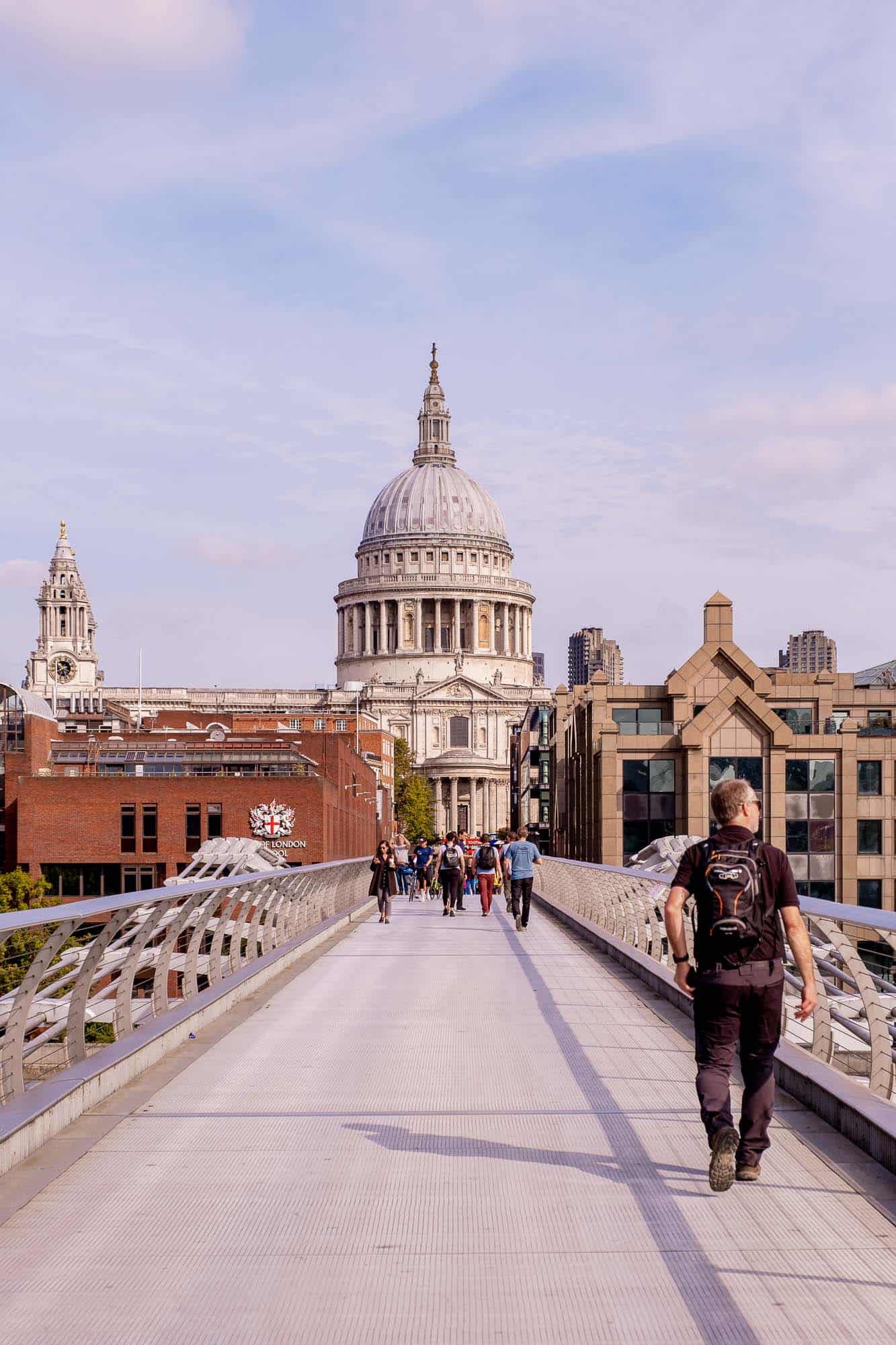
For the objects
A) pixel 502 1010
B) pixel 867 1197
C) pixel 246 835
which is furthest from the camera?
pixel 246 835

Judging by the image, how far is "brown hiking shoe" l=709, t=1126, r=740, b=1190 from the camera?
26.9ft

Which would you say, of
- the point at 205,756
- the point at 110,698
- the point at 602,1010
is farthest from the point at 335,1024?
the point at 110,698

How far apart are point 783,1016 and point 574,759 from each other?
67091 millimetres

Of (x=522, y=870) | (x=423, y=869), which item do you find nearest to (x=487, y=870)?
(x=522, y=870)

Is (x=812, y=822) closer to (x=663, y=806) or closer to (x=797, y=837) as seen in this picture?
(x=797, y=837)

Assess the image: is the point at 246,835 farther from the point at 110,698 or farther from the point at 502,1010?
the point at 110,698

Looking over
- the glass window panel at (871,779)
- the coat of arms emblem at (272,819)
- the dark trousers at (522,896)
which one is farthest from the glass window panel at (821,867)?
the dark trousers at (522,896)

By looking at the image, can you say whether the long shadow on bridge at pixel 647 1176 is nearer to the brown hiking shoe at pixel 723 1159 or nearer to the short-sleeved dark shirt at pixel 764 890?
the brown hiking shoe at pixel 723 1159

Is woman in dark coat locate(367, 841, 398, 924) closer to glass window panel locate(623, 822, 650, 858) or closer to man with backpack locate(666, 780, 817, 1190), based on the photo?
man with backpack locate(666, 780, 817, 1190)

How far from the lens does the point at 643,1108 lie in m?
10.8

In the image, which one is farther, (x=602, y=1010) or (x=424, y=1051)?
(x=602, y=1010)

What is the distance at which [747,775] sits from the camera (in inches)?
2488

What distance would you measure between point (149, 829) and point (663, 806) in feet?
82.5

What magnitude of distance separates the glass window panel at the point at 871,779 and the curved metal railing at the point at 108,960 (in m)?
46.3
